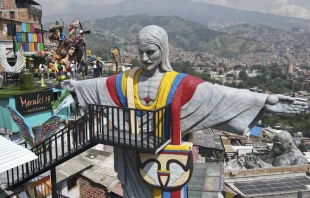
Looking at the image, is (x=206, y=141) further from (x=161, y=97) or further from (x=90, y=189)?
(x=161, y=97)

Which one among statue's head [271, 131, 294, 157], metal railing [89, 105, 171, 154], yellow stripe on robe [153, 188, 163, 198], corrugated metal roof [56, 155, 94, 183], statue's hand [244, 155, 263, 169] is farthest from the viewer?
statue's head [271, 131, 294, 157]

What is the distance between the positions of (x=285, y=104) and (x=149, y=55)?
2.15m

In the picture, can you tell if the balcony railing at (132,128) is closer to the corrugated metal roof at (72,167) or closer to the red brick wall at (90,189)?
the corrugated metal roof at (72,167)

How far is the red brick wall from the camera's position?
34.7 feet

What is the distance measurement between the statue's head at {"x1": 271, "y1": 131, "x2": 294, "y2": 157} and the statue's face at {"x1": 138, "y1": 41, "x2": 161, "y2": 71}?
960 cm

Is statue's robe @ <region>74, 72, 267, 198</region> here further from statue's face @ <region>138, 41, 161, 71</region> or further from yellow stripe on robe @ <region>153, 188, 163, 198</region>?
statue's face @ <region>138, 41, 161, 71</region>

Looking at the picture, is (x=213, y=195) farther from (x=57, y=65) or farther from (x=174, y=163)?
(x=57, y=65)

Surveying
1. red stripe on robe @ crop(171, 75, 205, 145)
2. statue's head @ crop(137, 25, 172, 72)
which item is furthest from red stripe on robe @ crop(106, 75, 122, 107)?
red stripe on robe @ crop(171, 75, 205, 145)

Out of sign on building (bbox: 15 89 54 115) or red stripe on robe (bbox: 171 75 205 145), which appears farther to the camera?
sign on building (bbox: 15 89 54 115)

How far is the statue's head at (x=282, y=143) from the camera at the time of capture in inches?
494

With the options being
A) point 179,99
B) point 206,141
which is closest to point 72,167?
point 179,99

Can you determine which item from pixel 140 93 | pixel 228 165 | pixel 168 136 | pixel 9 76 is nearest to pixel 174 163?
pixel 168 136

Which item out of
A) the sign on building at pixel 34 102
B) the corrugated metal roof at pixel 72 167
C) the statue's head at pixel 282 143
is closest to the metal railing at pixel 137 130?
the corrugated metal roof at pixel 72 167

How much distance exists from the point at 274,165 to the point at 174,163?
9.16 m
